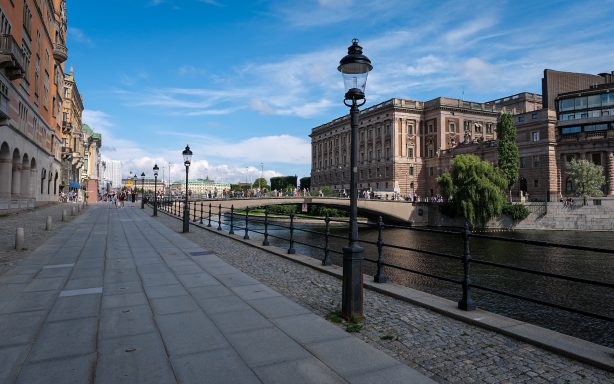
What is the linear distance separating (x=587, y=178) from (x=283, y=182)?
102 meters

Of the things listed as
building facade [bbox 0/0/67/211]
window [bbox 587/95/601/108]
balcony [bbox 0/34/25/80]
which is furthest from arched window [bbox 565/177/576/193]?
balcony [bbox 0/34/25/80]

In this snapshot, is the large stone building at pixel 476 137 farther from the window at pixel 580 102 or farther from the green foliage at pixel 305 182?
the green foliage at pixel 305 182

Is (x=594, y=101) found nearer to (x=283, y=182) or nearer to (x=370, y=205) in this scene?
(x=370, y=205)

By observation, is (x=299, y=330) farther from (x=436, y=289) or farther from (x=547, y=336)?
(x=436, y=289)

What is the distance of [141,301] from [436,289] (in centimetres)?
1114

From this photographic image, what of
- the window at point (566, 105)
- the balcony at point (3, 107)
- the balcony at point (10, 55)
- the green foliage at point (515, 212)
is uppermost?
the window at point (566, 105)

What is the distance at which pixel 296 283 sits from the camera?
7980 mm

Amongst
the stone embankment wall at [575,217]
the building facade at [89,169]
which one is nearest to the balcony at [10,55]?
the stone embankment wall at [575,217]

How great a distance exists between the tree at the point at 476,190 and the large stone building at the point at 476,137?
47.7 feet

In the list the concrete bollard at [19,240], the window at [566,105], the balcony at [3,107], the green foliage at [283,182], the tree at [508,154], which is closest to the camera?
the concrete bollard at [19,240]

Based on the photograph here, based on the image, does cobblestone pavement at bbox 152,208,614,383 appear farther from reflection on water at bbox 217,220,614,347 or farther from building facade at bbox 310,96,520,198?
building facade at bbox 310,96,520,198

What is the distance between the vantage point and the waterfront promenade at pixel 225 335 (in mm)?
3795

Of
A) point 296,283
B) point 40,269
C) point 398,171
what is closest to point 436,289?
point 296,283

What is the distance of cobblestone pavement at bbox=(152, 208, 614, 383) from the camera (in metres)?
3.82
